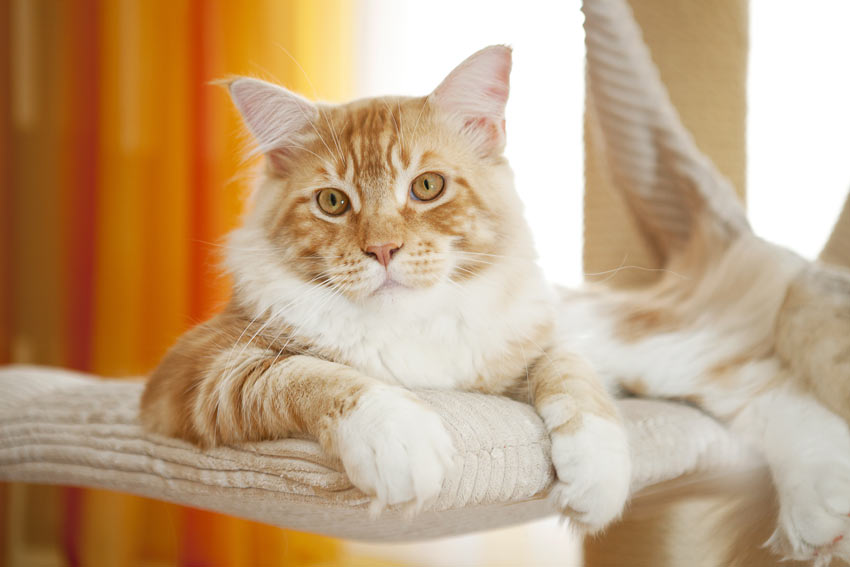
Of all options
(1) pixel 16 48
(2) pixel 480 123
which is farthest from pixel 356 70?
(1) pixel 16 48

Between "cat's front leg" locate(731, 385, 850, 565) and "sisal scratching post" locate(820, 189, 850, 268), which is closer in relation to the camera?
"cat's front leg" locate(731, 385, 850, 565)

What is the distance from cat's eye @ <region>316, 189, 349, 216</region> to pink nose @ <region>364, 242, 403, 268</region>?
0.38 feet

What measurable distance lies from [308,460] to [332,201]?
1.27 feet

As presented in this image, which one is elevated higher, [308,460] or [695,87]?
[695,87]

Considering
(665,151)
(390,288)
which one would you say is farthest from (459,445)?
(665,151)

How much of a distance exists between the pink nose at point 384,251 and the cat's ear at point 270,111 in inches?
11.0

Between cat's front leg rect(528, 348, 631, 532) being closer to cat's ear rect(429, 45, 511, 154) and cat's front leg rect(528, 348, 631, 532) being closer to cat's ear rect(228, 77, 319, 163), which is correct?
cat's ear rect(429, 45, 511, 154)

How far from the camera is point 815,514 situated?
85 cm

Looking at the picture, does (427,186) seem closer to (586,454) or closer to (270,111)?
(270,111)

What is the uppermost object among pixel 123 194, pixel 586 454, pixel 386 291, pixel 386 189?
pixel 386 189

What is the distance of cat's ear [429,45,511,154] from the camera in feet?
3.12

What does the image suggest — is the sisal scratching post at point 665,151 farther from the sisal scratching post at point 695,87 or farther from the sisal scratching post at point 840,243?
the sisal scratching post at point 840,243

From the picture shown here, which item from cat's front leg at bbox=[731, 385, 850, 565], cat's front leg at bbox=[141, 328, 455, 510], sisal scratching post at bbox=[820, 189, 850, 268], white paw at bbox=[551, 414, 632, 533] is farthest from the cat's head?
sisal scratching post at bbox=[820, 189, 850, 268]

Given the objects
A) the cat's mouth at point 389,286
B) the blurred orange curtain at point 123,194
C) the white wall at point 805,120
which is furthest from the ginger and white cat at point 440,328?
the blurred orange curtain at point 123,194
